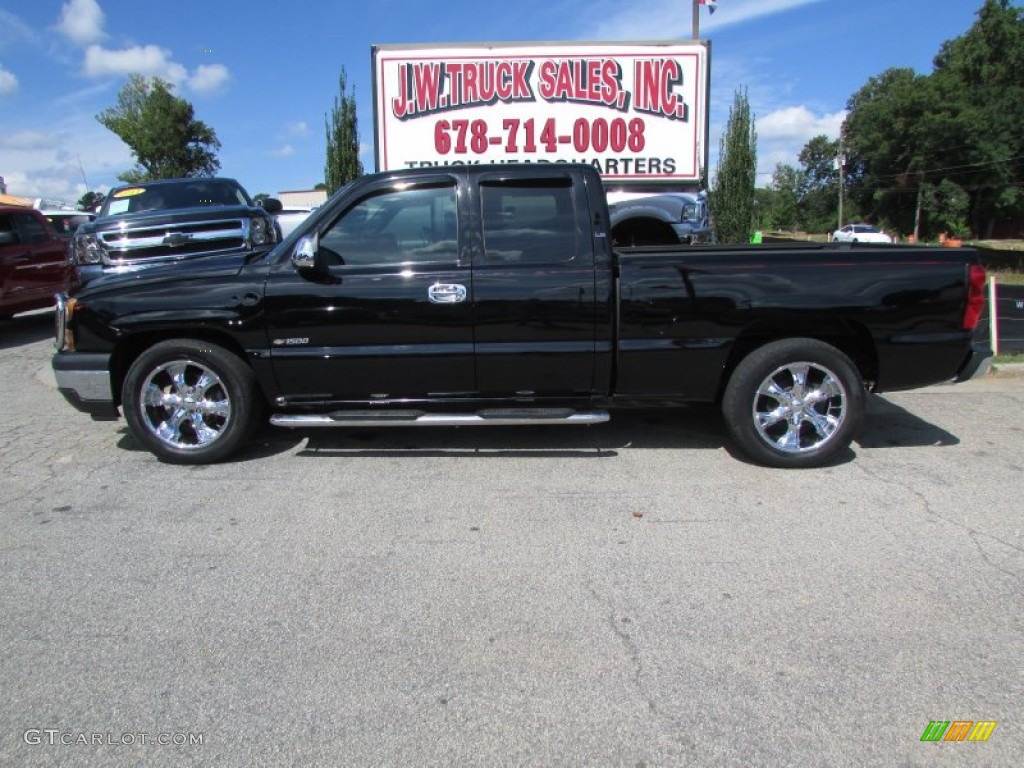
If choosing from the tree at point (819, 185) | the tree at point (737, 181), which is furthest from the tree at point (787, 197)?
the tree at point (737, 181)

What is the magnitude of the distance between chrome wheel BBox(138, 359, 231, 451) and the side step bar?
18.0 inches

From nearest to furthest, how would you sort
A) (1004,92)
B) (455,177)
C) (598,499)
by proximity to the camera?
(598,499) < (455,177) < (1004,92)

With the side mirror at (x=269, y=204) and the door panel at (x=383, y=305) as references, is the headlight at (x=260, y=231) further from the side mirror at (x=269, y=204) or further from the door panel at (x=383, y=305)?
the door panel at (x=383, y=305)

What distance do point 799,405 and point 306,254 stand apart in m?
3.34

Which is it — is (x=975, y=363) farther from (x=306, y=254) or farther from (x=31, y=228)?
(x=31, y=228)

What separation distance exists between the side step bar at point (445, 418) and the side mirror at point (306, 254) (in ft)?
3.27

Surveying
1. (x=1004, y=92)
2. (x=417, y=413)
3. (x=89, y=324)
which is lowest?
(x=417, y=413)

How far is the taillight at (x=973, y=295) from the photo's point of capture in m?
4.48

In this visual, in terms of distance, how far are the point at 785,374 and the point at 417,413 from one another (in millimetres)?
2457

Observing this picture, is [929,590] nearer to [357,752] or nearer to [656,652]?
[656,652]

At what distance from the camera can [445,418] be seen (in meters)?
4.64

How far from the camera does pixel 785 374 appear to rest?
4688mm

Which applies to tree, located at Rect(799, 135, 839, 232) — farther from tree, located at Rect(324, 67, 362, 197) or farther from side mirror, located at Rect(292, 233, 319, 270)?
side mirror, located at Rect(292, 233, 319, 270)

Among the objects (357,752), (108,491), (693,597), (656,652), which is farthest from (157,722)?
(108,491)
